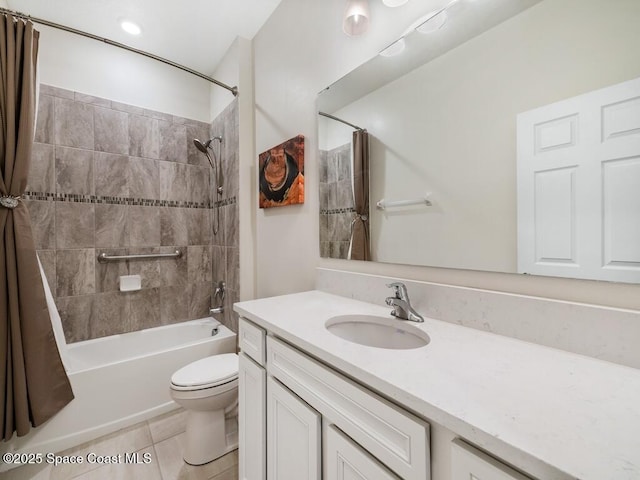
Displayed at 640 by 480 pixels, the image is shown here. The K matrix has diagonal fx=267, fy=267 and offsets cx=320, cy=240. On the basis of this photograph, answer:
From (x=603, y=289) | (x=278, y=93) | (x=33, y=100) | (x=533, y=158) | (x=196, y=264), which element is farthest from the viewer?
(x=196, y=264)

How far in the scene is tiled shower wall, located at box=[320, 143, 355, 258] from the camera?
4.43ft

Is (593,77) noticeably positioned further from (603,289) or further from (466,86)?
(603,289)

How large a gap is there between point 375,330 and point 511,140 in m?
0.80

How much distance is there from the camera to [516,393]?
500 millimetres

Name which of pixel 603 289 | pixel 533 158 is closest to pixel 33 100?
pixel 533 158

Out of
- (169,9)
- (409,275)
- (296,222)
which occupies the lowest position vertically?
(409,275)

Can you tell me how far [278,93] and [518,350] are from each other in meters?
1.89

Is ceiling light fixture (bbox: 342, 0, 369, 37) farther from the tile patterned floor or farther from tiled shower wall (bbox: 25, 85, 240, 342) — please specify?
the tile patterned floor

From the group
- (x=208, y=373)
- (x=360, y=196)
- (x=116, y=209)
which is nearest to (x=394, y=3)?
(x=360, y=196)

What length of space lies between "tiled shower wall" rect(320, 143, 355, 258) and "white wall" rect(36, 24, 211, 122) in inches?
72.7

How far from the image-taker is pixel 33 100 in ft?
5.04

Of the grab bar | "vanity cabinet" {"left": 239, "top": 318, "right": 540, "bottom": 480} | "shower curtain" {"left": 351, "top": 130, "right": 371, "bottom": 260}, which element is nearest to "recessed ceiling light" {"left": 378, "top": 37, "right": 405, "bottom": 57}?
"shower curtain" {"left": 351, "top": 130, "right": 371, "bottom": 260}

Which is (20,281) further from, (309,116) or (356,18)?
(356,18)

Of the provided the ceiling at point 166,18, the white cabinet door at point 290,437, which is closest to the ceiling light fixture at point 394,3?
the ceiling at point 166,18
